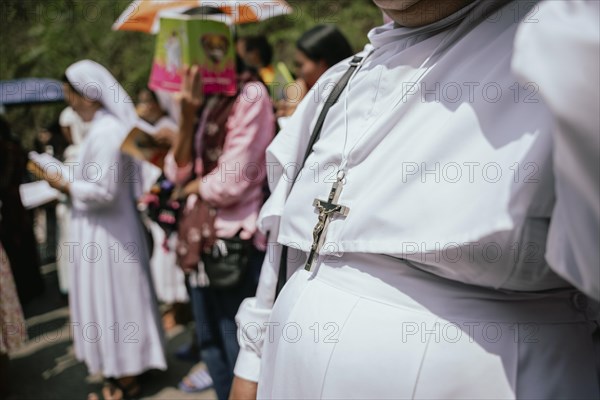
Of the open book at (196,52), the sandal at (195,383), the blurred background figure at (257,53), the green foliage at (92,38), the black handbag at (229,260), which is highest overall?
the green foliage at (92,38)

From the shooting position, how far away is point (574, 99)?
69cm

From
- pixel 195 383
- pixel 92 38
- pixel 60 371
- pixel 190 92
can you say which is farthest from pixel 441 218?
pixel 92 38

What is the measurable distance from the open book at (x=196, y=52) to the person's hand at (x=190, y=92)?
0.03 m

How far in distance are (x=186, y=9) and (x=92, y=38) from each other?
9963 mm

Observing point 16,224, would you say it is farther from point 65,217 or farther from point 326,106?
point 326,106

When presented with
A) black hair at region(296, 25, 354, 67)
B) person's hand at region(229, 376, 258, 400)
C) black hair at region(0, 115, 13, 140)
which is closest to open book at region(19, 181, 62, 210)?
black hair at region(0, 115, 13, 140)

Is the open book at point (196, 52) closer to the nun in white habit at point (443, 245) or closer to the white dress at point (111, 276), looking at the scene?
the white dress at point (111, 276)

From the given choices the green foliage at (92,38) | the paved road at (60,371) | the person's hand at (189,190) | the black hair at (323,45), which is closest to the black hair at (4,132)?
the paved road at (60,371)

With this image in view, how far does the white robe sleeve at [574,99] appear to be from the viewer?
693mm

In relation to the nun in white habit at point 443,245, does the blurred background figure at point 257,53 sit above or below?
above

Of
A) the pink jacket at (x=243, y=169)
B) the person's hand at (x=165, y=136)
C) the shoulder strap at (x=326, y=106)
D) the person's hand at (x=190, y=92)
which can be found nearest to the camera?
the shoulder strap at (x=326, y=106)

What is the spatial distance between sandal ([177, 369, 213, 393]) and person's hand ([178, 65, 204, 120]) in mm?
1865

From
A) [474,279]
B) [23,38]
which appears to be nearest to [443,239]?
[474,279]

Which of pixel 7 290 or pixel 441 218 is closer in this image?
pixel 441 218
